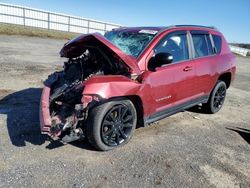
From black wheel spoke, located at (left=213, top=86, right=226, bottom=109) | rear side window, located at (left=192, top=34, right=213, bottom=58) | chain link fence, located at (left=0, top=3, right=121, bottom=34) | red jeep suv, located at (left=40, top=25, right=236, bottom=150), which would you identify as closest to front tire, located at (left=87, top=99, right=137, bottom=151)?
red jeep suv, located at (left=40, top=25, right=236, bottom=150)

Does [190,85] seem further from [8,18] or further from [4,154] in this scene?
[8,18]

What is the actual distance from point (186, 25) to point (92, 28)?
93.3 feet

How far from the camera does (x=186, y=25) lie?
19.2 feet

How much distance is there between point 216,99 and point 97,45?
3.67m

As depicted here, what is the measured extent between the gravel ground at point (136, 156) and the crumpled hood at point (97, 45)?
1.31 metres

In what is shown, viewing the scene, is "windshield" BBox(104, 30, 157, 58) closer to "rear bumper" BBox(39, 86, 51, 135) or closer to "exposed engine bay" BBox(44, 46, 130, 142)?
"exposed engine bay" BBox(44, 46, 130, 142)

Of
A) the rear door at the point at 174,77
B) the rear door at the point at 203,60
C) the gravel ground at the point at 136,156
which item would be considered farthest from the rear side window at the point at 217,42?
the gravel ground at the point at 136,156

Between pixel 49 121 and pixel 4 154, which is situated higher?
pixel 49 121

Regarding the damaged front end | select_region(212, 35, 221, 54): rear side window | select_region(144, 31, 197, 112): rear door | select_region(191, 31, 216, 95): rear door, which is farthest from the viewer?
select_region(212, 35, 221, 54): rear side window

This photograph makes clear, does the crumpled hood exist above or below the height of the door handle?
above

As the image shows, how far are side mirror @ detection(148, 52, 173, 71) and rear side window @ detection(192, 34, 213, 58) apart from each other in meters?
1.40

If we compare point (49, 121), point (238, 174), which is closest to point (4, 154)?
point (49, 121)

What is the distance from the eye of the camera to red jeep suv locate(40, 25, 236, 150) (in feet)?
13.4

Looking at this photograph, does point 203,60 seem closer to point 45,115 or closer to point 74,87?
point 74,87
